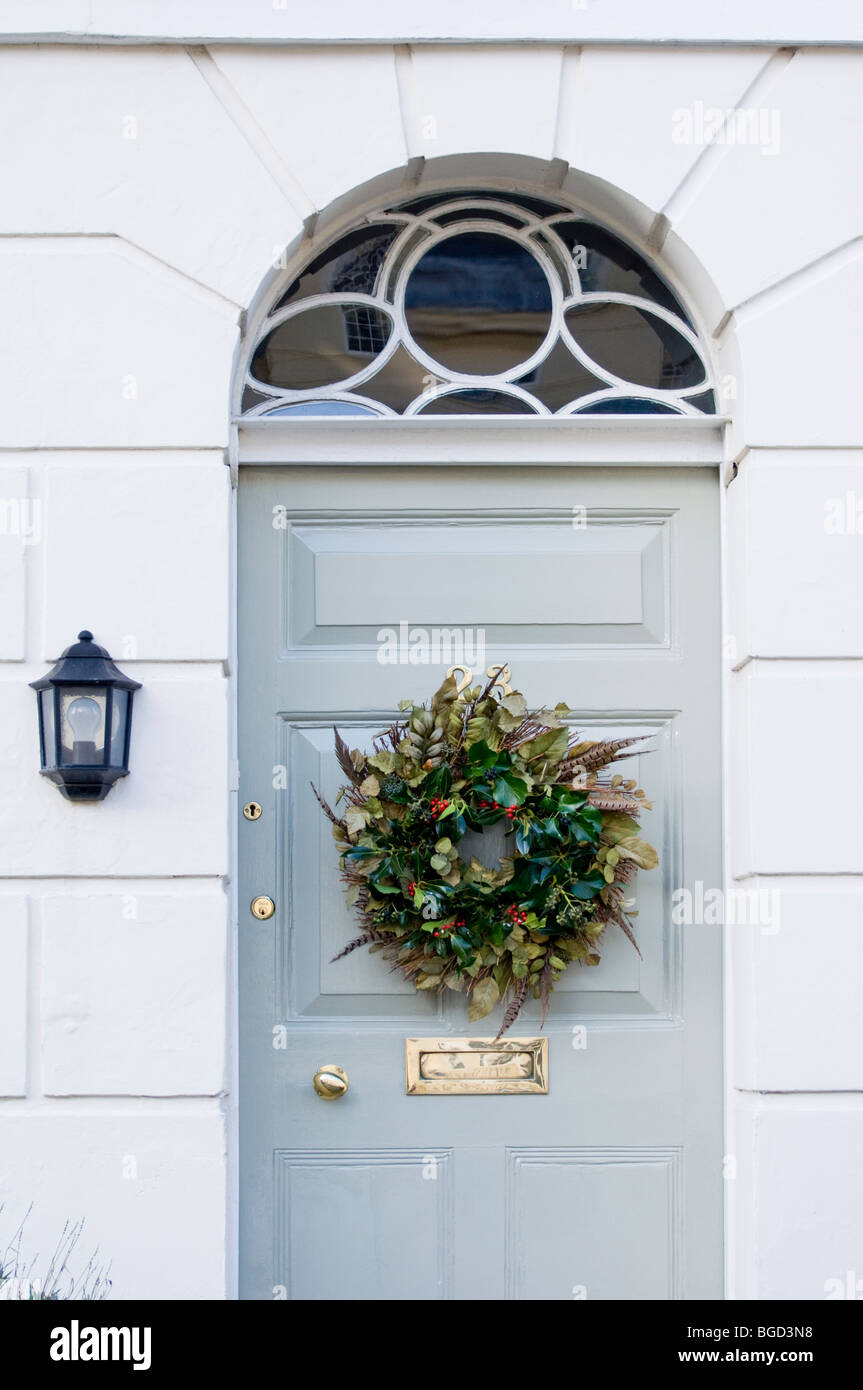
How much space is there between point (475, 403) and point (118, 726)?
1.25 metres

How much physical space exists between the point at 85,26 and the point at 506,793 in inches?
84.3

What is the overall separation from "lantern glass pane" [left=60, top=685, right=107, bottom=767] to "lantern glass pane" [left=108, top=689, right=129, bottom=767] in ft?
0.09

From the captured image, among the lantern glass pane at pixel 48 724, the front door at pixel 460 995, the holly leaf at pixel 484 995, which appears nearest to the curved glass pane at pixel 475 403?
the front door at pixel 460 995

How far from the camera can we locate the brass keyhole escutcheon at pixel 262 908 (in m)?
3.21

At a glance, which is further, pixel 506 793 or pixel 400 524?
pixel 400 524

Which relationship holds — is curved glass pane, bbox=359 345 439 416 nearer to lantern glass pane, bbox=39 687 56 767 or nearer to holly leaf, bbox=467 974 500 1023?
lantern glass pane, bbox=39 687 56 767

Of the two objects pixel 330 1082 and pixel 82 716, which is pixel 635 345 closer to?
pixel 82 716

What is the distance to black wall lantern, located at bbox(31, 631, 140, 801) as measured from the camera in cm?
291

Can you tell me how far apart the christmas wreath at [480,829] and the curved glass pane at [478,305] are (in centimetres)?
89

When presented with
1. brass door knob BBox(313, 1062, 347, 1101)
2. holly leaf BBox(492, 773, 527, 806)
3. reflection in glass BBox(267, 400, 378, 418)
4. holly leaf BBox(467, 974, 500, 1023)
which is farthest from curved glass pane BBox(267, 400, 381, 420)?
brass door knob BBox(313, 1062, 347, 1101)

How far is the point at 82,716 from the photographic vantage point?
292cm

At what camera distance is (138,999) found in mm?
3006
